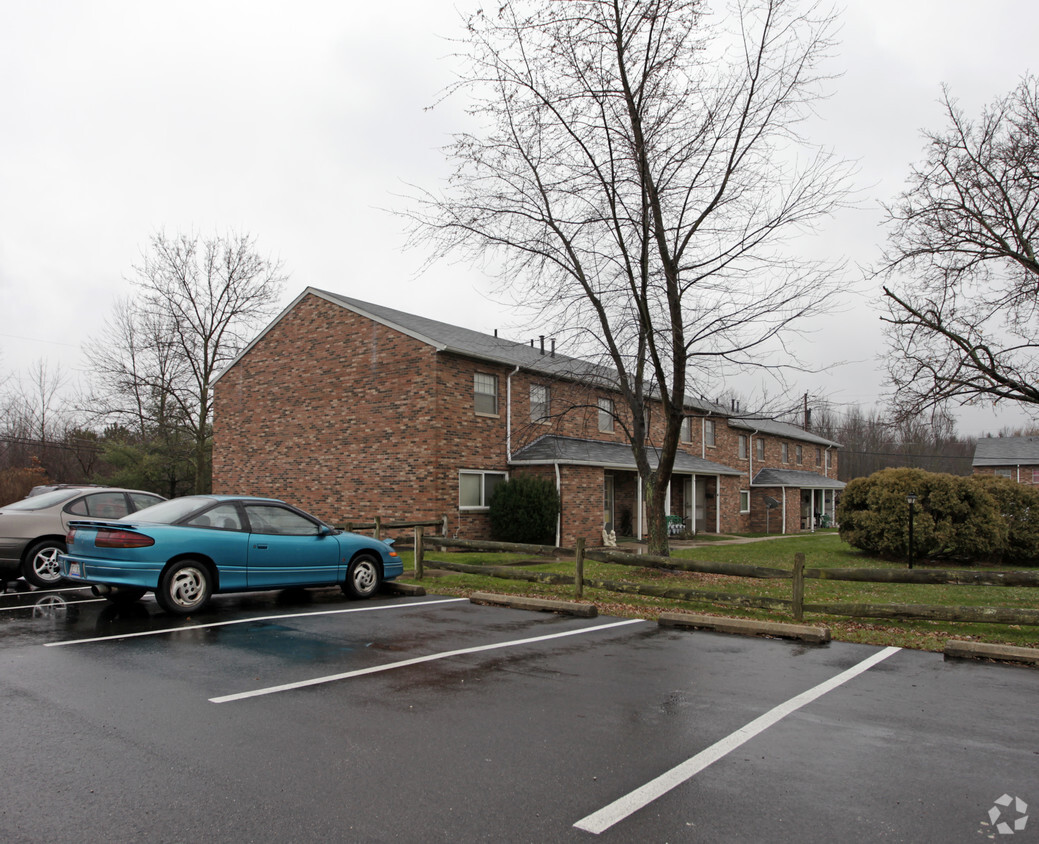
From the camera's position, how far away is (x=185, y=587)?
29.3 ft

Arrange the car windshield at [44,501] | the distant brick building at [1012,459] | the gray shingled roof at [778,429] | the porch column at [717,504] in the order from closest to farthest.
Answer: the car windshield at [44,501], the porch column at [717,504], the gray shingled roof at [778,429], the distant brick building at [1012,459]

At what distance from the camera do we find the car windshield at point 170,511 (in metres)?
9.16

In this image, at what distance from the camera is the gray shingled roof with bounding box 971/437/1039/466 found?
5234cm

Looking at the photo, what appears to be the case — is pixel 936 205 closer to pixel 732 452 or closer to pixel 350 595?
pixel 350 595

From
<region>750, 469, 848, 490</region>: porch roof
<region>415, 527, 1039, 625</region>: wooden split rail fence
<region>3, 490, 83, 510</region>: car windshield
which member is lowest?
<region>415, 527, 1039, 625</region>: wooden split rail fence

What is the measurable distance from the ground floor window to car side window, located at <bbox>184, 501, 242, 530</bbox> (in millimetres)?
11248

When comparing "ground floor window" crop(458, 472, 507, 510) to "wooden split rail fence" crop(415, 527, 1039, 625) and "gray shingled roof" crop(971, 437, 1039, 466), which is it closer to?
"wooden split rail fence" crop(415, 527, 1039, 625)

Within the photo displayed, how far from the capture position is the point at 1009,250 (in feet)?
40.8

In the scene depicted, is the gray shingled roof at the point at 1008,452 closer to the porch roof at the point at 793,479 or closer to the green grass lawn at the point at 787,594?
the porch roof at the point at 793,479

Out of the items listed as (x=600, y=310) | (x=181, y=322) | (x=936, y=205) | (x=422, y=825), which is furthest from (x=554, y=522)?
(x=181, y=322)

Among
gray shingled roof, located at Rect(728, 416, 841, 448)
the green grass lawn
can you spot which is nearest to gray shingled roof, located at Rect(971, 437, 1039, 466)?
gray shingled roof, located at Rect(728, 416, 841, 448)

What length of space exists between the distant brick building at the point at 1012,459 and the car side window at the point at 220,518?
54.4 meters

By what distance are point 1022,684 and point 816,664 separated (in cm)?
171

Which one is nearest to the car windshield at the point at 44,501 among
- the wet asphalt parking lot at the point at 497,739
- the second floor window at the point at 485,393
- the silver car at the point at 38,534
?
the silver car at the point at 38,534
